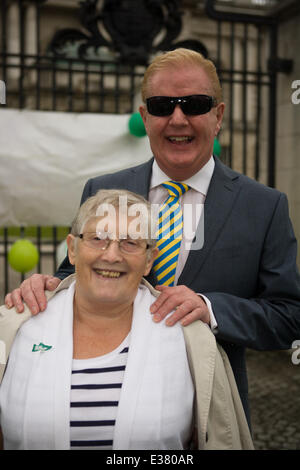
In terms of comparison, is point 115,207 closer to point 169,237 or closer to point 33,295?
point 169,237

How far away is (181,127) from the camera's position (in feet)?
6.41

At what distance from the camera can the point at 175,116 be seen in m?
1.92

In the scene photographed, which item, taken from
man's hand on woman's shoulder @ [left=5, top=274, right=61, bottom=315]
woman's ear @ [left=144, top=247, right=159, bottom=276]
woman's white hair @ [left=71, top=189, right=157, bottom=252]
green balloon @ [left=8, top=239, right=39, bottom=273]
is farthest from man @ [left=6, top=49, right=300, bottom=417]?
green balloon @ [left=8, top=239, right=39, bottom=273]

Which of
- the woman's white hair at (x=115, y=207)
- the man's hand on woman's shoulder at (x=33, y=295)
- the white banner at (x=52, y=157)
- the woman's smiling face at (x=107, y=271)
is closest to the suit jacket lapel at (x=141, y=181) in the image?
the woman's white hair at (x=115, y=207)

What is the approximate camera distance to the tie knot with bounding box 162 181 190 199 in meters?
2.06

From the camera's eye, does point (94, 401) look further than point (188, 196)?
No

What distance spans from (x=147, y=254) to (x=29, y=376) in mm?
567

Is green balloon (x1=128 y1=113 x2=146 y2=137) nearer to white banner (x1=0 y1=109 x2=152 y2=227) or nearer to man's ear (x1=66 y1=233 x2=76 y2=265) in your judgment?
white banner (x1=0 y1=109 x2=152 y2=227)

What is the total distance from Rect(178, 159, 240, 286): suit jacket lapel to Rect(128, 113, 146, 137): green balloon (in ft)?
9.05

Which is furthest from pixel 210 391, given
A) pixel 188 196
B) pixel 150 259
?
pixel 188 196

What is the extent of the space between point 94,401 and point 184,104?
109cm

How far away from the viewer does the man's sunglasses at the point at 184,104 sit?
1.92m
